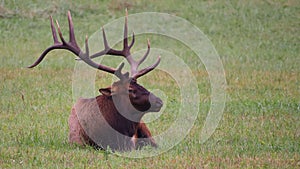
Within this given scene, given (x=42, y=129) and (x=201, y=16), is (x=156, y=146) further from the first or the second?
(x=201, y=16)

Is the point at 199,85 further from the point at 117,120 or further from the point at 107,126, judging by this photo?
the point at 107,126

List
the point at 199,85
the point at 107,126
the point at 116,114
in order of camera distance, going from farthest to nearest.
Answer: the point at 199,85
the point at 116,114
the point at 107,126

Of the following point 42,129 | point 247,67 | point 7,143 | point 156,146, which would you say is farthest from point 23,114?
point 247,67

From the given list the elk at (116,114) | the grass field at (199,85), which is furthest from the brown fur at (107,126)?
the grass field at (199,85)

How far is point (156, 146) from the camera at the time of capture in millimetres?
9203

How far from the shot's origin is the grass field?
27.6ft

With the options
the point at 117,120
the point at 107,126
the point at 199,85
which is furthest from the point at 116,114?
the point at 199,85

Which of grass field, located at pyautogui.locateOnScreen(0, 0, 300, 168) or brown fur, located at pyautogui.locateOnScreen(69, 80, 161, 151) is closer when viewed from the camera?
grass field, located at pyautogui.locateOnScreen(0, 0, 300, 168)

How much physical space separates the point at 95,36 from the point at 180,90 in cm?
909

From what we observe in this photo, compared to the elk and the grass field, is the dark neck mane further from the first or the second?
the grass field

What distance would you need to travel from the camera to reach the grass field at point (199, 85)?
8.42 m

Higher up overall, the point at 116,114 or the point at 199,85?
the point at 116,114

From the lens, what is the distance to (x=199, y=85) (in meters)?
15.0

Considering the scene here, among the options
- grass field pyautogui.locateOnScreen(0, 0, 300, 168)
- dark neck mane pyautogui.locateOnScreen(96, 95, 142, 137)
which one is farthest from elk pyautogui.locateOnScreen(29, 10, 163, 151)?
grass field pyautogui.locateOnScreen(0, 0, 300, 168)
